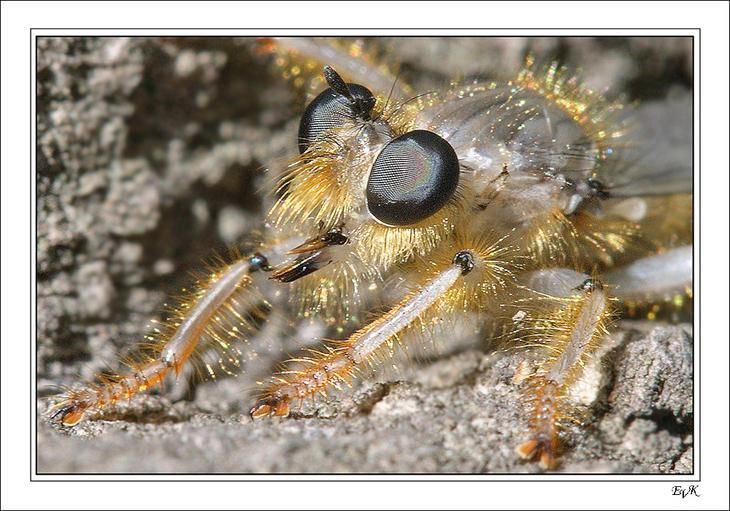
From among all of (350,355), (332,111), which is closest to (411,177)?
(332,111)

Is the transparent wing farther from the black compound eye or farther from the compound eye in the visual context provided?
the compound eye

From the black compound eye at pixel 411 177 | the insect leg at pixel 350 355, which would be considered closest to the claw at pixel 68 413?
the insect leg at pixel 350 355

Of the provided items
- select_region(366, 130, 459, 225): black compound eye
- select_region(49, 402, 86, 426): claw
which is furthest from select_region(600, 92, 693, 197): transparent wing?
select_region(49, 402, 86, 426): claw

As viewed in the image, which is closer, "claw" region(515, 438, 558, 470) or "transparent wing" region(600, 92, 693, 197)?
"claw" region(515, 438, 558, 470)

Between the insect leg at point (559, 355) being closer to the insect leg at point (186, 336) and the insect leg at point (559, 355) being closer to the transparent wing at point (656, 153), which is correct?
the transparent wing at point (656, 153)

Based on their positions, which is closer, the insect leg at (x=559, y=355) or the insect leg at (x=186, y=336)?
the insect leg at (x=559, y=355)

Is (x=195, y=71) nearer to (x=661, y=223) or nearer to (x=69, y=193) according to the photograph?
(x=69, y=193)
